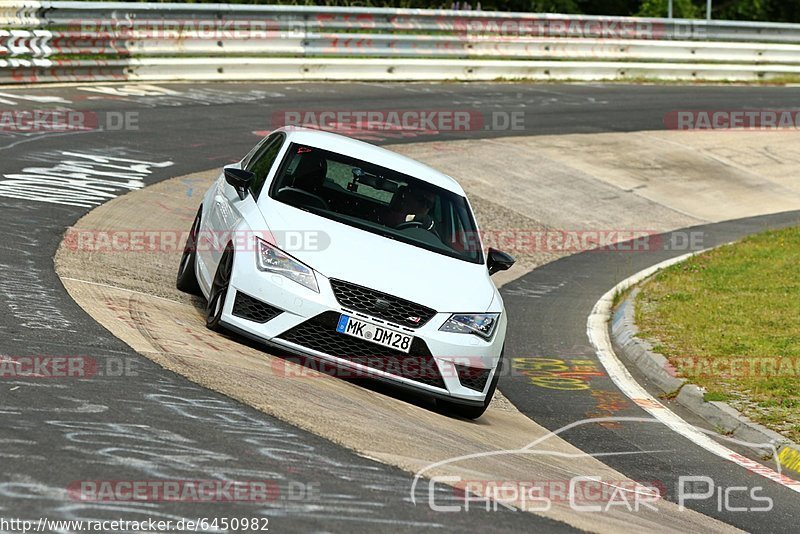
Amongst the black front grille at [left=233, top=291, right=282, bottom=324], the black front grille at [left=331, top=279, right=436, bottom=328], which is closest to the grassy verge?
the black front grille at [left=331, top=279, right=436, bottom=328]

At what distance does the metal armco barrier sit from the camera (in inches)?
867

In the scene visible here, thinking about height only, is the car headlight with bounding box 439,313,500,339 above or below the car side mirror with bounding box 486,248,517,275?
below

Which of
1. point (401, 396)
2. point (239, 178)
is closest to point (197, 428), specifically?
point (401, 396)

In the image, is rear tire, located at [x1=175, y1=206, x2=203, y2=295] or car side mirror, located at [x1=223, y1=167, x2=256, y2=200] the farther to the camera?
rear tire, located at [x1=175, y1=206, x2=203, y2=295]

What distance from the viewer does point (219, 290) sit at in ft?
28.9

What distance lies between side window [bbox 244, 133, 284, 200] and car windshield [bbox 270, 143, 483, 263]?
160mm

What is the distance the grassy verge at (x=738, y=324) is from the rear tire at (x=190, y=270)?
14.0 ft

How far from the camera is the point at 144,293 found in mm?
10031

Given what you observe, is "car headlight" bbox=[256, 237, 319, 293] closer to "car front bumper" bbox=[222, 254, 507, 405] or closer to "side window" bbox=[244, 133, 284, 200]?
"car front bumper" bbox=[222, 254, 507, 405]

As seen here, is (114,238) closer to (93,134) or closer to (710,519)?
(93,134)

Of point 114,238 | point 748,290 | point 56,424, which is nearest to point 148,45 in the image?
point 114,238

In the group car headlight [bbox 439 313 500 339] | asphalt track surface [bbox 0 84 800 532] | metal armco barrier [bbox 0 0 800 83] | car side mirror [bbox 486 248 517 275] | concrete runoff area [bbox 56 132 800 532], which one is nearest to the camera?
asphalt track surface [bbox 0 84 800 532]

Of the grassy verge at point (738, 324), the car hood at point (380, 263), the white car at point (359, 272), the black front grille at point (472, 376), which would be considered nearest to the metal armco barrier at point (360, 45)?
the grassy verge at point (738, 324)

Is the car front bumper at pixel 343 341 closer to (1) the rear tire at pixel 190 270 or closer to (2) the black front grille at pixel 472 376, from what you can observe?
(2) the black front grille at pixel 472 376
